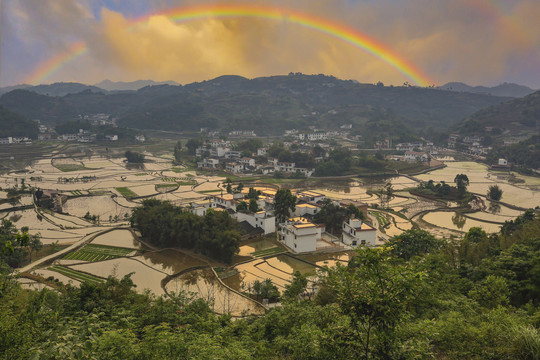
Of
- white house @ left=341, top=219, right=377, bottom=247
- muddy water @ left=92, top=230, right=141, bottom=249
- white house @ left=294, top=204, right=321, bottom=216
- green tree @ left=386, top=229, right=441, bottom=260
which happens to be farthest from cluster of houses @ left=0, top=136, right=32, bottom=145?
green tree @ left=386, top=229, right=441, bottom=260

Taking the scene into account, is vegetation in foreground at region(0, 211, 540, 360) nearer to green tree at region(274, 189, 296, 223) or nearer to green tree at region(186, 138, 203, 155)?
green tree at region(274, 189, 296, 223)

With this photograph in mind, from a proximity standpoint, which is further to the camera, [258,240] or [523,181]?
[523,181]

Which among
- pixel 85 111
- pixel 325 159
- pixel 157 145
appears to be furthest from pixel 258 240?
pixel 85 111

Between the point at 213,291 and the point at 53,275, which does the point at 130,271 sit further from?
the point at 213,291

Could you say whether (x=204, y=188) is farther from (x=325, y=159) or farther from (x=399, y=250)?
(x=399, y=250)

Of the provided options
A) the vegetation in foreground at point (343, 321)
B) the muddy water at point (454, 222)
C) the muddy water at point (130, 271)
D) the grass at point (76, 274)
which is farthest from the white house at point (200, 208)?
the muddy water at point (454, 222)

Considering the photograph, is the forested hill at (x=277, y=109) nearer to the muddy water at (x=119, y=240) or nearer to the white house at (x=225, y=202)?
the white house at (x=225, y=202)
